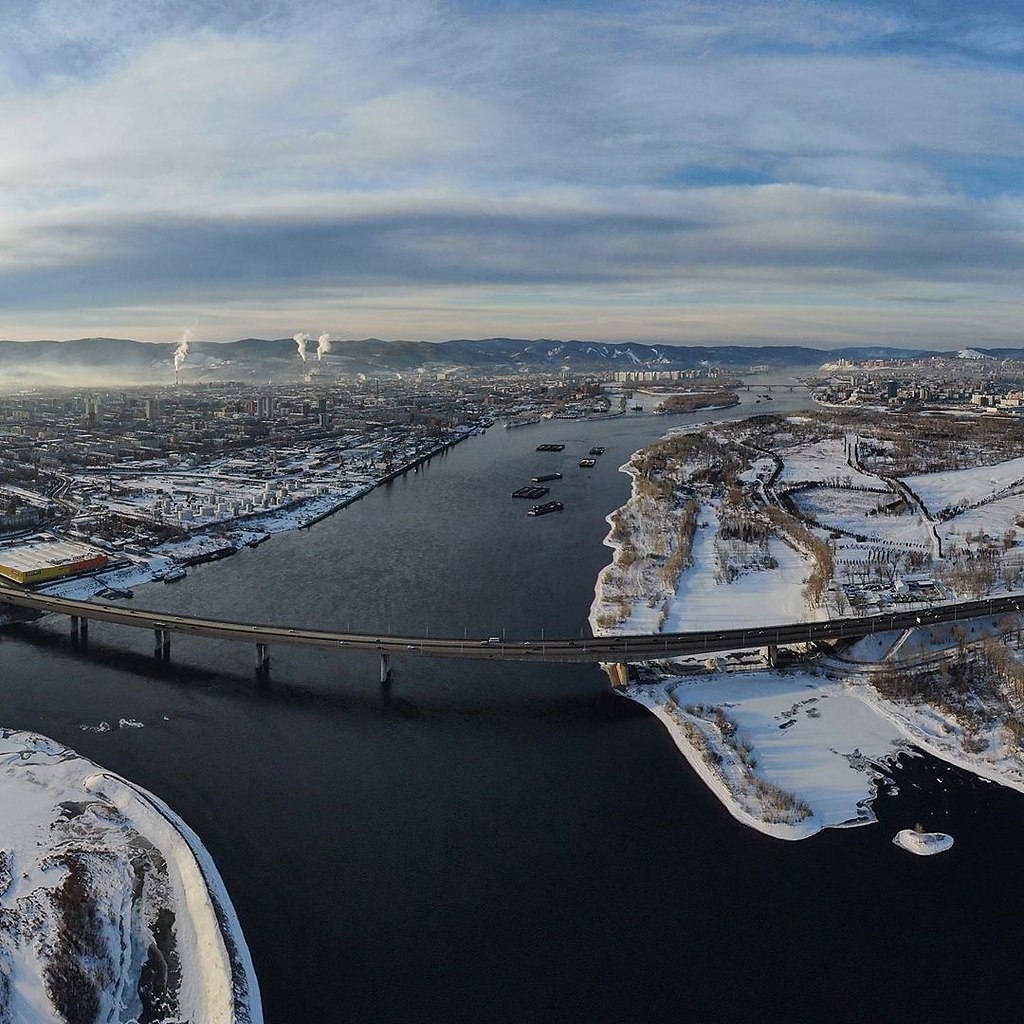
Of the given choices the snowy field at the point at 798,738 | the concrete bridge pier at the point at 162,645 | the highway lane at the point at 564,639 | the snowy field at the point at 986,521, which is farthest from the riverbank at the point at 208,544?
the snowy field at the point at 986,521

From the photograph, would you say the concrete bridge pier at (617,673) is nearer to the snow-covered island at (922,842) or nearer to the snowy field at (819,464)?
the snow-covered island at (922,842)

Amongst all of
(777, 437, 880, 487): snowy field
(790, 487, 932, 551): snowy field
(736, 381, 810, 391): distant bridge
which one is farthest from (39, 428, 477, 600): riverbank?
(736, 381, 810, 391): distant bridge

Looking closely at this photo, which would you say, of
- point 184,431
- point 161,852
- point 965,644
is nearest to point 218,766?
point 161,852

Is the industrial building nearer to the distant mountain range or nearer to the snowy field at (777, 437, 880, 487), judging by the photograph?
the snowy field at (777, 437, 880, 487)

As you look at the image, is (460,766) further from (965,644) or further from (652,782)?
(965,644)

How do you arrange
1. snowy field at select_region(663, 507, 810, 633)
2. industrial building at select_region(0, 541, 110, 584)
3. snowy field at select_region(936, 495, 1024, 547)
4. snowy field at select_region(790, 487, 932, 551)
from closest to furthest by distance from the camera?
snowy field at select_region(663, 507, 810, 633), industrial building at select_region(0, 541, 110, 584), snowy field at select_region(790, 487, 932, 551), snowy field at select_region(936, 495, 1024, 547)

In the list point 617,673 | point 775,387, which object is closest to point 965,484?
point 617,673
